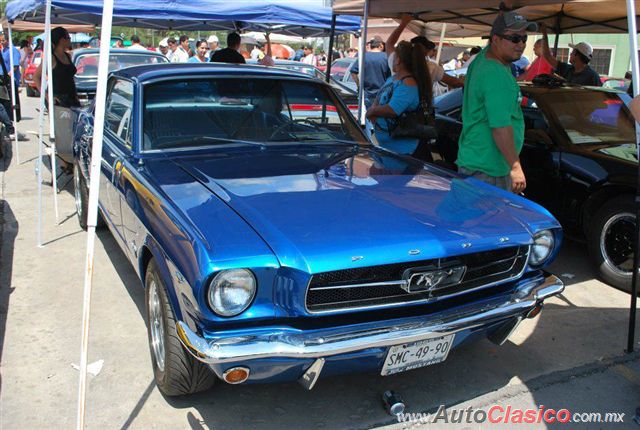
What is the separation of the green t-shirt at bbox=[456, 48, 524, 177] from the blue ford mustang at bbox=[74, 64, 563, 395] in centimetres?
38

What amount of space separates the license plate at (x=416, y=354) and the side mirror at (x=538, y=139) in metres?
3.00

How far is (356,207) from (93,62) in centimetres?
988

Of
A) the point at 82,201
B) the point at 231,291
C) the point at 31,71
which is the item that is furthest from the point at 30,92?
the point at 231,291

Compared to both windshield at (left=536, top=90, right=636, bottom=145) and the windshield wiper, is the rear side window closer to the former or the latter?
the windshield wiper

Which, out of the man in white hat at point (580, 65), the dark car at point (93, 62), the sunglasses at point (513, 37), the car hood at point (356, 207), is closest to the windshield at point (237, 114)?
the car hood at point (356, 207)

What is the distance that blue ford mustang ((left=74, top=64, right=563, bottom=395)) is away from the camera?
7.90ft

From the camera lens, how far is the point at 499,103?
12.4 ft

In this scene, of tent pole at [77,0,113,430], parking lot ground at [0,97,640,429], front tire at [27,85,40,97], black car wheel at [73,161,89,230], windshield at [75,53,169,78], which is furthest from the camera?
front tire at [27,85,40,97]

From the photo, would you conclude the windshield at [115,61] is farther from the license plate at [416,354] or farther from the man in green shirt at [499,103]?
the license plate at [416,354]

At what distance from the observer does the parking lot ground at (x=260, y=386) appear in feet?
9.61

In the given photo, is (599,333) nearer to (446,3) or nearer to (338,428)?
(338,428)

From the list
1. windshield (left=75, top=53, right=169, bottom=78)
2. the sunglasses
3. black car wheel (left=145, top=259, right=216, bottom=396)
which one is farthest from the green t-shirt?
windshield (left=75, top=53, right=169, bottom=78)

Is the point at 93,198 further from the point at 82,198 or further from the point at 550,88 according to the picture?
the point at 550,88

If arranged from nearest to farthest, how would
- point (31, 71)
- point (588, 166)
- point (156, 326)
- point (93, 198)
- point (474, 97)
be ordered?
point (93, 198)
point (156, 326)
point (474, 97)
point (588, 166)
point (31, 71)
